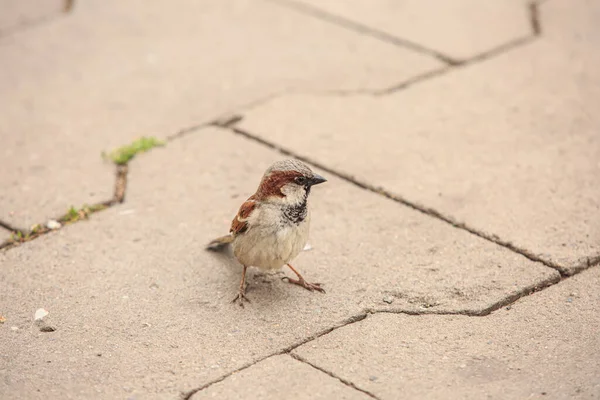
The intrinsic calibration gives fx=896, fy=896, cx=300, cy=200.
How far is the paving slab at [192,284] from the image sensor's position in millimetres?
3584

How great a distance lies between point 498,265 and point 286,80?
7.89 feet

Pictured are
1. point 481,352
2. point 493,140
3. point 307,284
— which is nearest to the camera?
point 481,352

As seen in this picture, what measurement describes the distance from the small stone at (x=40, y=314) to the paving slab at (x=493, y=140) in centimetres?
188

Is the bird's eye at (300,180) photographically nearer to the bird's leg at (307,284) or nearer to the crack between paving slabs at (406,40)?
the bird's leg at (307,284)

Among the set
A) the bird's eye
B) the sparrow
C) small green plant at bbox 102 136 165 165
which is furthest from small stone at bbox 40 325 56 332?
small green plant at bbox 102 136 165 165

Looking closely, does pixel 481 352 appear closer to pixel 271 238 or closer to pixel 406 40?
pixel 271 238

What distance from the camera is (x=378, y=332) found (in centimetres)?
375

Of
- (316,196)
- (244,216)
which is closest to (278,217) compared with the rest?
(244,216)

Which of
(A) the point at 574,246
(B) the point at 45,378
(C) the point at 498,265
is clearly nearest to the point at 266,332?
(B) the point at 45,378

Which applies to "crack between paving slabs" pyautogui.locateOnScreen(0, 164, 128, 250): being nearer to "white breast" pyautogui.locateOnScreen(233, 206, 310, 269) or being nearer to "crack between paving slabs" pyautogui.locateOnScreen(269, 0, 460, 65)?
"white breast" pyautogui.locateOnScreen(233, 206, 310, 269)

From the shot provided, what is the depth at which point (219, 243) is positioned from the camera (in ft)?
14.2

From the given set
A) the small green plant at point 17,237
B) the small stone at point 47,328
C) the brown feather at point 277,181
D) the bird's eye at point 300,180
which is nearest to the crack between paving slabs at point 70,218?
the small green plant at point 17,237

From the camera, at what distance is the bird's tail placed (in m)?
4.24

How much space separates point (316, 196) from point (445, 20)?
8.27ft
